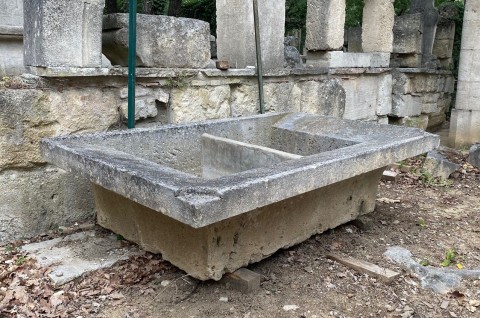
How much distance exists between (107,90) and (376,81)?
3.86 meters

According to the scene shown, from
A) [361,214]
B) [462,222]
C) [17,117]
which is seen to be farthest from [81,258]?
[462,222]

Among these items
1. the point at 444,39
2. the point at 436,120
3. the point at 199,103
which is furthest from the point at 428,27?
the point at 199,103

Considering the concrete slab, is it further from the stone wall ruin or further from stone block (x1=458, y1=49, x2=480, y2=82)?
stone block (x1=458, y1=49, x2=480, y2=82)

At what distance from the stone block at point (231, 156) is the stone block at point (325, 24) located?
2566 millimetres

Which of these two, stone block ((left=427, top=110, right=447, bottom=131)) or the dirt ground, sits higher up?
stone block ((left=427, top=110, right=447, bottom=131))

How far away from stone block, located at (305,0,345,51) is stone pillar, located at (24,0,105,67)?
110 inches

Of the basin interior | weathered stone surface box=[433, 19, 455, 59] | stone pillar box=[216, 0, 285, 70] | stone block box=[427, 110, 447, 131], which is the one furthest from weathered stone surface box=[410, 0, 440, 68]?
the basin interior

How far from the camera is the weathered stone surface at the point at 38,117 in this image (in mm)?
2928

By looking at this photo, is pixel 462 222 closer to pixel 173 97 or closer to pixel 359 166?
pixel 359 166

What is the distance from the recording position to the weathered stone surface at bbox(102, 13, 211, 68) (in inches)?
141

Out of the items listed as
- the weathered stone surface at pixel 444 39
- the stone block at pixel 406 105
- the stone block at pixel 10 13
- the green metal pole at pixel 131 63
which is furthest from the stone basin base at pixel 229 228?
the weathered stone surface at pixel 444 39

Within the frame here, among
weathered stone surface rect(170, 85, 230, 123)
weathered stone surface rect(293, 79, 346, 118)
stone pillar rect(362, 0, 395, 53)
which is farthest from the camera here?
stone pillar rect(362, 0, 395, 53)

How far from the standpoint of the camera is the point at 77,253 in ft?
9.36

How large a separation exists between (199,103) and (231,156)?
0.85 metres
